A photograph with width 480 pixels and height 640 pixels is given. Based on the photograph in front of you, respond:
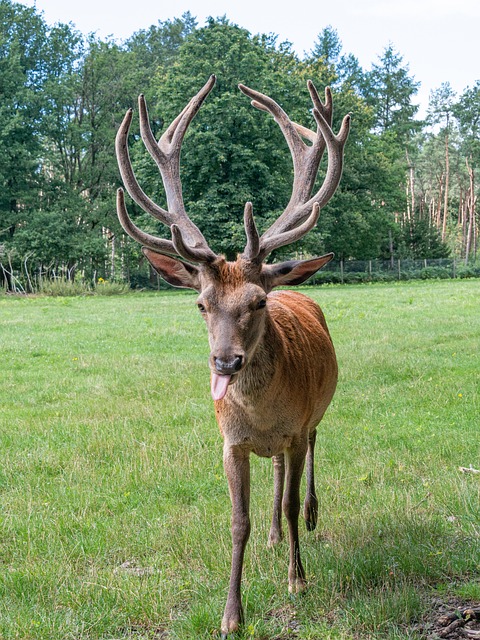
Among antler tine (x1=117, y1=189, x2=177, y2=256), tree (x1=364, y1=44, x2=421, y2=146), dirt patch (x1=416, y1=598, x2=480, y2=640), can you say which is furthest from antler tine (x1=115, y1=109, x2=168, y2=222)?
tree (x1=364, y1=44, x2=421, y2=146)

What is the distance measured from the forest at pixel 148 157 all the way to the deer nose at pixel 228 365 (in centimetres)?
3013

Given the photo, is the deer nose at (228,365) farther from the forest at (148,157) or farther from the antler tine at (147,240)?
the forest at (148,157)

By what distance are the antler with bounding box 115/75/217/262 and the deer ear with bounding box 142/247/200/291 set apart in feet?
0.20

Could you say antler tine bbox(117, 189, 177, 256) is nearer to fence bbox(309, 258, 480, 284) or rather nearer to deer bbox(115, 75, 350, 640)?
deer bbox(115, 75, 350, 640)

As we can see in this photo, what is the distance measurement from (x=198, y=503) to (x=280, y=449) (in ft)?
5.25

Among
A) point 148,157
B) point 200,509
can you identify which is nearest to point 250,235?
point 200,509

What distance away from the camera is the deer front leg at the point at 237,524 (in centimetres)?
360

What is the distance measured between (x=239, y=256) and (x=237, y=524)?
4.99 ft

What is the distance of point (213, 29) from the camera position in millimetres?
37969

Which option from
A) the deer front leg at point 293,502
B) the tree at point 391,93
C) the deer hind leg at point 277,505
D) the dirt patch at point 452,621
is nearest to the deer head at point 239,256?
the deer front leg at point 293,502

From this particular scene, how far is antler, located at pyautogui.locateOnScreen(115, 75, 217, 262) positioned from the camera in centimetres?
390

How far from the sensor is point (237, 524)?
3.84 metres

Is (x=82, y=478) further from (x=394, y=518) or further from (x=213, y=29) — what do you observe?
(x=213, y=29)

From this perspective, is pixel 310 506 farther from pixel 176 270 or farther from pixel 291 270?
pixel 176 270
